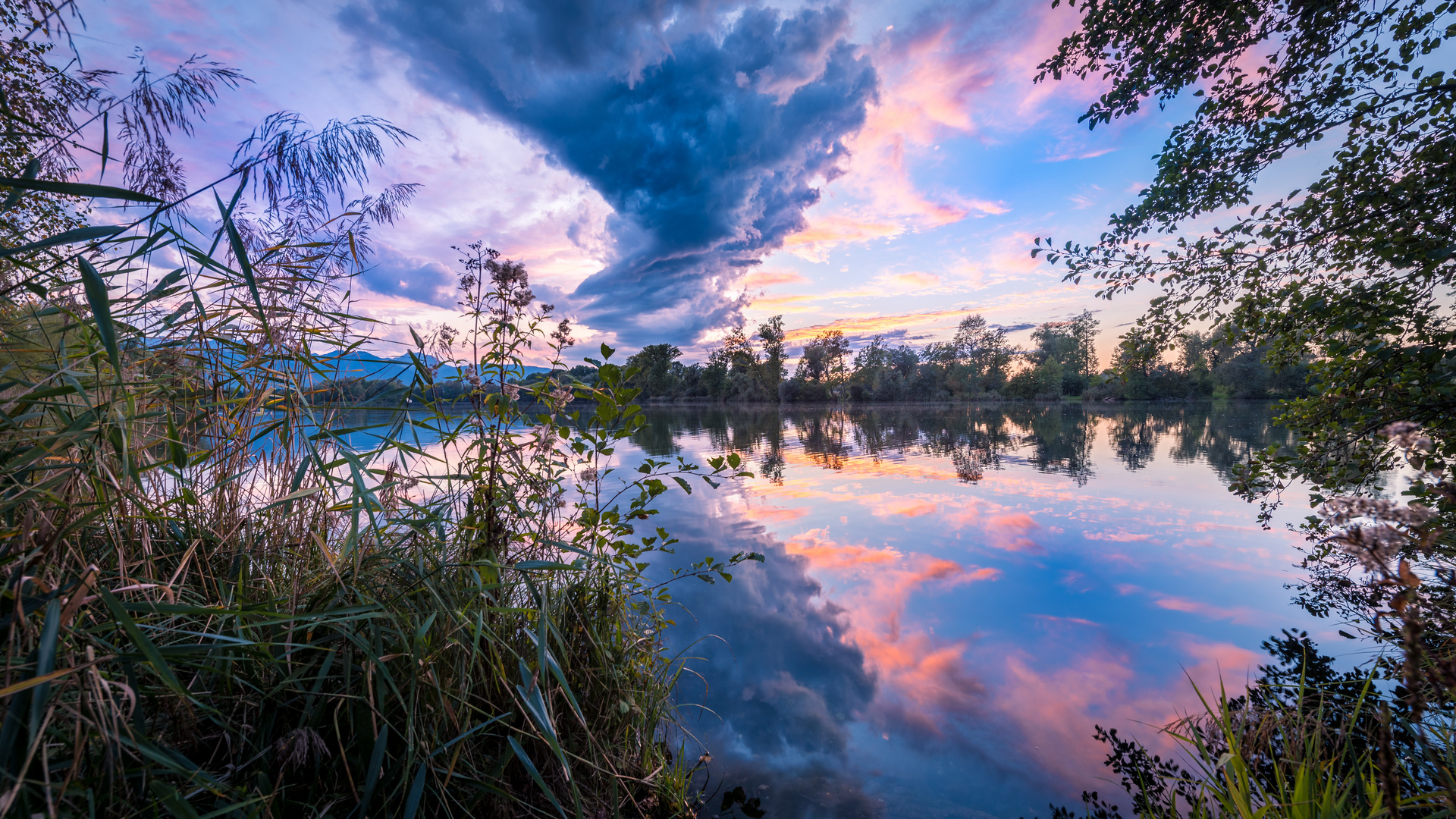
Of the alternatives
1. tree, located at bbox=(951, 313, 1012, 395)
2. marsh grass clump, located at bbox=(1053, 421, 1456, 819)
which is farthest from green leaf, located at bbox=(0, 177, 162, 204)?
tree, located at bbox=(951, 313, 1012, 395)

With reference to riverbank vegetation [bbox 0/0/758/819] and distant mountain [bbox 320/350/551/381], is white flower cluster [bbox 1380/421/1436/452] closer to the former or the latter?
riverbank vegetation [bbox 0/0/758/819]

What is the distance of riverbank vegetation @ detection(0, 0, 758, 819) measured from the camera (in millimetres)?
1001

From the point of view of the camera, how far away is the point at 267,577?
1530mm

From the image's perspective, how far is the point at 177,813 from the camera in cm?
92

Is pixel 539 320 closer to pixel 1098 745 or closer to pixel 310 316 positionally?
pixel 310 316

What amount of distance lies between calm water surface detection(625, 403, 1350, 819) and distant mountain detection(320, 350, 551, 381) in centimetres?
179

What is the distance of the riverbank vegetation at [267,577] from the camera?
3.28ft

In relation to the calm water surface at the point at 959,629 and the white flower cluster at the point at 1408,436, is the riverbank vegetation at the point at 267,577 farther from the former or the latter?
the white flower cluster at the point at 1408,436

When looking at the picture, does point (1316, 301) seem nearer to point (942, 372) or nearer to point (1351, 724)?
point (1351, 724)

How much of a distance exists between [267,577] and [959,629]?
173 inches

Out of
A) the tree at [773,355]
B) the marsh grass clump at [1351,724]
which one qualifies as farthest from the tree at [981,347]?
the marsh grass clump at [1351,724]

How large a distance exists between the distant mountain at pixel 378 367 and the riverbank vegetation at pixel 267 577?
0.20 ft

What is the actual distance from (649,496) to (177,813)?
171 centimetres

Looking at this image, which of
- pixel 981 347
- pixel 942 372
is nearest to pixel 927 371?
pixel 942 372
